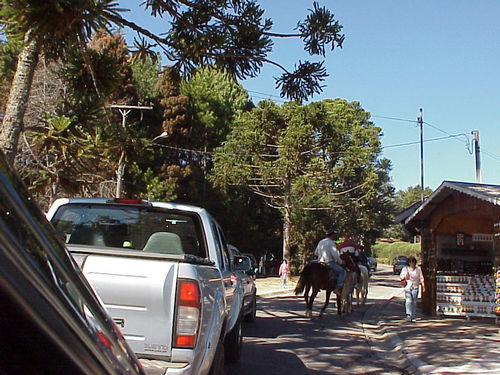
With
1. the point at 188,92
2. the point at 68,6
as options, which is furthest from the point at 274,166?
the point at 68,6

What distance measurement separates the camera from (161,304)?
413 centimetres

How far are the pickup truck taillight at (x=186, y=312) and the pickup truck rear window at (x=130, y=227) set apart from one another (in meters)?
1.46

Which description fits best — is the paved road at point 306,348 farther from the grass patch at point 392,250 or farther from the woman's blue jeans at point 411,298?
the grass patch at point 392,250

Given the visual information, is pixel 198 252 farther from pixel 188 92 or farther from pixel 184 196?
pixel 188 92

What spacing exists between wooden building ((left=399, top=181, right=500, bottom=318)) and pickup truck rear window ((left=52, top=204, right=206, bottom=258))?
9.33 meters

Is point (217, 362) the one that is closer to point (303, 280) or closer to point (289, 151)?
point (303, 280)

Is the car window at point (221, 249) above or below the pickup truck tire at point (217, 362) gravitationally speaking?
above

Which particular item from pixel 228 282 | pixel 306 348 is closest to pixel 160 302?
pixel 228 282

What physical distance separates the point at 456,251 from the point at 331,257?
415 cm

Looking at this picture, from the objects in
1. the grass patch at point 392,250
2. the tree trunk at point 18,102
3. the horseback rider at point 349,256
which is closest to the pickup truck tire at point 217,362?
the tree trunk at point 18,102

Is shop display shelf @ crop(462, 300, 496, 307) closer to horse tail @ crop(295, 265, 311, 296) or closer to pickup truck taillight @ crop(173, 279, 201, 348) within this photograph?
horse tail @ crop(295, 265, 311, 296)

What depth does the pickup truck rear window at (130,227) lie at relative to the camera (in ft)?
18.8

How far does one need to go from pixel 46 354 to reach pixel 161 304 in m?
3.18

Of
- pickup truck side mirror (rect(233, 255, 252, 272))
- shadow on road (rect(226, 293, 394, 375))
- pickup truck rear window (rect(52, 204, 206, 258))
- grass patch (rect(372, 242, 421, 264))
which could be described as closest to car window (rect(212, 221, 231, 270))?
pickup truck rear window (rect(52, 204, 206, 258))
